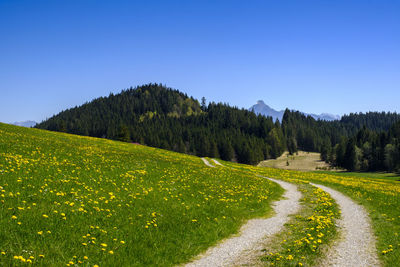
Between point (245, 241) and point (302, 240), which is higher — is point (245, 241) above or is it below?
below

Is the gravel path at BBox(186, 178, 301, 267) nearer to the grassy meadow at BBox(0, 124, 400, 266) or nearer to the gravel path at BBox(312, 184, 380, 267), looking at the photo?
the grassy meadow at BBox(0, 124, 400, 266)

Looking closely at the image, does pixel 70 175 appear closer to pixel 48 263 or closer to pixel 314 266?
pixel 48 263

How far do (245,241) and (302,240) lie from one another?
8.21 feet

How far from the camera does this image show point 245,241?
39.4 ft

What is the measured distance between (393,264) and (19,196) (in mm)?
15003

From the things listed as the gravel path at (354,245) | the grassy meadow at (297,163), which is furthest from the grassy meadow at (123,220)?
the grassy meadow at (297,163)

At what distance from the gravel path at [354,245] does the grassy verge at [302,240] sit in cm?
42

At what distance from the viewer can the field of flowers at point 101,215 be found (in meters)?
8.55

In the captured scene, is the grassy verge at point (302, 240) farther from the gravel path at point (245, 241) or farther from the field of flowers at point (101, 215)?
the field of flowers at point (101, 215)

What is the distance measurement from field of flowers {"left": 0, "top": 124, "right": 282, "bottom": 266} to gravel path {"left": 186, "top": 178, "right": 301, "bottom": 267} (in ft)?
1.73

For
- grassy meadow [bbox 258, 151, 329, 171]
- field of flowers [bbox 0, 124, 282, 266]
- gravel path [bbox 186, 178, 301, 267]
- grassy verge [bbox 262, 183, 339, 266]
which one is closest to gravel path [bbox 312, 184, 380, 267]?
grassy verge [bbox 262, 183, 339, 266]

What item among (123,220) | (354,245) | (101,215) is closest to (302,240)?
(354,245)

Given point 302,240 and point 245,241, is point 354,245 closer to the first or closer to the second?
point 302,240

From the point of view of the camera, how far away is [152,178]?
68.7 feet
